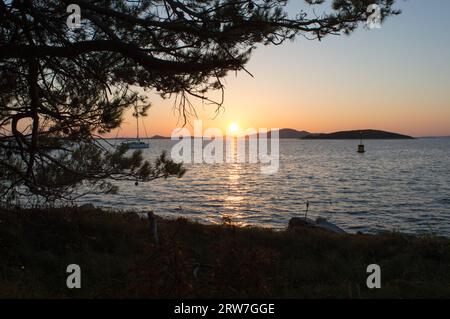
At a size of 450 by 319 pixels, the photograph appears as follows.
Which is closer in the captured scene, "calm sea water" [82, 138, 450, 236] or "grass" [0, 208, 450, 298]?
"grass" [0, 208, 450, 298]

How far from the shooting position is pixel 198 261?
347 inches

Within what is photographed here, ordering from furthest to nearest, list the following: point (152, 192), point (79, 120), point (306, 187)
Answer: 1. point (306, 187)
2. point (152, 192)
3. point (79, 120)

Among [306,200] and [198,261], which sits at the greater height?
[198,261]

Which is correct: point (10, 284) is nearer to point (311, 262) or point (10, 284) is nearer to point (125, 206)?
point (311, 262)

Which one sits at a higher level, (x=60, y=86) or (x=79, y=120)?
(x=60, y=86)

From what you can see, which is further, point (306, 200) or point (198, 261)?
point (306, 200)

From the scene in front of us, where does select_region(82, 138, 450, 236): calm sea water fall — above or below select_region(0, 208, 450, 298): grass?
below

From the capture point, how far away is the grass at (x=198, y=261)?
4.22 m

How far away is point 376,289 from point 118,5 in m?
5.80

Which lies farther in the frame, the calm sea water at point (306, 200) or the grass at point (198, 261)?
the calm sea water at point (306, 200)

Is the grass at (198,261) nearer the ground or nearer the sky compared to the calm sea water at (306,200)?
nearer the sky

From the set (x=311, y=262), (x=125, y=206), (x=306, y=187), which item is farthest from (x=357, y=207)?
(x=311, y=262)

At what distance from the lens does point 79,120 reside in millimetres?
6941

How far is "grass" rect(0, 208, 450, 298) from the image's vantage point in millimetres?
4219
